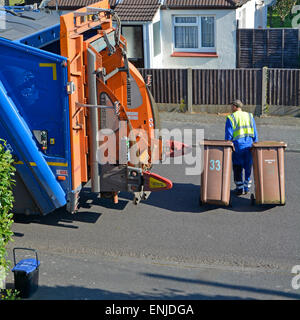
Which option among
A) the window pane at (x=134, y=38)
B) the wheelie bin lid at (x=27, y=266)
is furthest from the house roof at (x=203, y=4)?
the wheelie bin lid at (x=27, y=266)

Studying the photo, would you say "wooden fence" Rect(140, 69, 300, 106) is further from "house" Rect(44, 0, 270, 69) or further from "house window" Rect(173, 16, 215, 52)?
"house window" Rect(173, 16, 215, 52)

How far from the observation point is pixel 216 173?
8883 mm

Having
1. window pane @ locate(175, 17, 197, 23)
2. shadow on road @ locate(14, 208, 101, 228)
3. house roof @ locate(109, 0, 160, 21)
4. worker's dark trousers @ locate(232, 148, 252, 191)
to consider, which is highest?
house roof @ locate(109, 0, 160, 21)

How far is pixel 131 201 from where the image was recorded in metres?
9.38

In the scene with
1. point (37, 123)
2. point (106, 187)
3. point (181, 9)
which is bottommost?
point (106, 187)

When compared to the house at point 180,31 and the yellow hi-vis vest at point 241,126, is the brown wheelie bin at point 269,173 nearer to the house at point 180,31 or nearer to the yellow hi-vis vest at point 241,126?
the yellow hi-vis vest at point 241,126

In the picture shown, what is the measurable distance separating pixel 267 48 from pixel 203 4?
2.14m

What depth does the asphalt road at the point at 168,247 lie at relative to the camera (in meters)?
6.81

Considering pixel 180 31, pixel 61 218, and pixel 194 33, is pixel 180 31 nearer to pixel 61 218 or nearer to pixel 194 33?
pixel 194 33

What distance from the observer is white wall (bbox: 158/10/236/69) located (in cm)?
1620

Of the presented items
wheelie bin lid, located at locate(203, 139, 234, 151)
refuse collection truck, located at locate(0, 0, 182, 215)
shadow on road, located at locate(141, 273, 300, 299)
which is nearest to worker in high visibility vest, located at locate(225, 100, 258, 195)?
wheelie bin lid, located at locate(203, 139, 234, 151)
